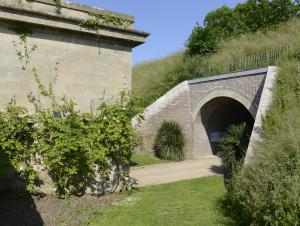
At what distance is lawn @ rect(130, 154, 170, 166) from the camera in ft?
46.5

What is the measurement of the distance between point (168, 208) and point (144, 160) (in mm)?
7809

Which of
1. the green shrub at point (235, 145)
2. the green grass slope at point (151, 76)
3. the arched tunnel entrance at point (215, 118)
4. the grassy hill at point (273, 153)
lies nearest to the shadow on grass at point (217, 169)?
the green shrub at point (235, 145)

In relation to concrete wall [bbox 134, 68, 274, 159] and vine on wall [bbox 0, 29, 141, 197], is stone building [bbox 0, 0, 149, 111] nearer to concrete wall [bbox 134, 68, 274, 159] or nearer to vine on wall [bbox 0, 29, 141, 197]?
vine on wall [bbox 0, 29, 141, 197]

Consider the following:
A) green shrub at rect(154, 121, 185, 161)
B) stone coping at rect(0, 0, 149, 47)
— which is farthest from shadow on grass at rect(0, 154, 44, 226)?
green shrub at rect(154, 121, 185, 161)

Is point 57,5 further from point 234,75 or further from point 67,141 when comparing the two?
point 234,75

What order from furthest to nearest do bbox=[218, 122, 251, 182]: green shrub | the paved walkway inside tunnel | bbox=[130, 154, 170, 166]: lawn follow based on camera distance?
1. bbox=[130, 154, 170, 166]: lawn
2. the paved walkway inside tunnel
3. bbox=[218, 122, 251, 182]: green shrub

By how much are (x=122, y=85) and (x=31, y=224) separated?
4.30m

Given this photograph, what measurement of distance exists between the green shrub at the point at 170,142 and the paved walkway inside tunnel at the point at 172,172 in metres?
0.79

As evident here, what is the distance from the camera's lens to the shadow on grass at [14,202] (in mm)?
A: 6195

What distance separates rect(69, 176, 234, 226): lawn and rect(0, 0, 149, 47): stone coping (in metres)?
3.91

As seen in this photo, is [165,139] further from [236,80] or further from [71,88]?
[71,88]

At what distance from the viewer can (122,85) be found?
9188 mm

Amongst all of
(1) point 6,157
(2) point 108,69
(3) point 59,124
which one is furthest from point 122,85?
(1) point 6,157

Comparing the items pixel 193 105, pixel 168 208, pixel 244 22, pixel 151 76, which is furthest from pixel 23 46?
pixel 244 22
